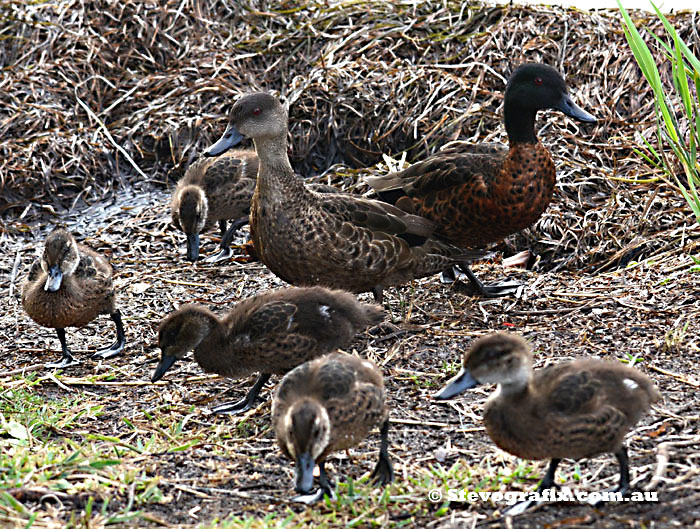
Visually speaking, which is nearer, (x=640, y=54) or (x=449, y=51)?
(x=640, y=54)

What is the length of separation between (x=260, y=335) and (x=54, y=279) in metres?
1.43

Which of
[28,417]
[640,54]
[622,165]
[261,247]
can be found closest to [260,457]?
[28,417]

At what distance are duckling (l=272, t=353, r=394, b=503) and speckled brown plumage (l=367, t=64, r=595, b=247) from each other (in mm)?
2075

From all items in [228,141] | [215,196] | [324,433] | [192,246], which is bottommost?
[324,433]

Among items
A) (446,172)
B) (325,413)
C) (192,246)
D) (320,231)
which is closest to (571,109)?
(446,172)

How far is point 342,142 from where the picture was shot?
772cm

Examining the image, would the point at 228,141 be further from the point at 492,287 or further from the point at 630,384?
the point at 630,384

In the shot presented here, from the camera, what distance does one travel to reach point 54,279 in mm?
5141

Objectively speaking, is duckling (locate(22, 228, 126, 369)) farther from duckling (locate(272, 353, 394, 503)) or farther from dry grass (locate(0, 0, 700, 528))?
duckling (locate(272, 353, 394, 503))

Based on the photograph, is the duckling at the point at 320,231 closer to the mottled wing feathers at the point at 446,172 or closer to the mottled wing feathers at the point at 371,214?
the mottled wing feathers at the point at 371,214

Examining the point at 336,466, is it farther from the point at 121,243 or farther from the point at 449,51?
the point at 449,51

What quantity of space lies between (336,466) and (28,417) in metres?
1.53

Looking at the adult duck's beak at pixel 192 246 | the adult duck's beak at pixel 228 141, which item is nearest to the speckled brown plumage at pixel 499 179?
the adult duck's beak at pixel 228 141

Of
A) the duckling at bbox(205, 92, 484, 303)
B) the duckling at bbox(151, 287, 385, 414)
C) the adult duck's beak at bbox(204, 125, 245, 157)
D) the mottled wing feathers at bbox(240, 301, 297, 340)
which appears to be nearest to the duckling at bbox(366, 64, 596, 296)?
the duckling at bbox(205, 92, 484, 303)
